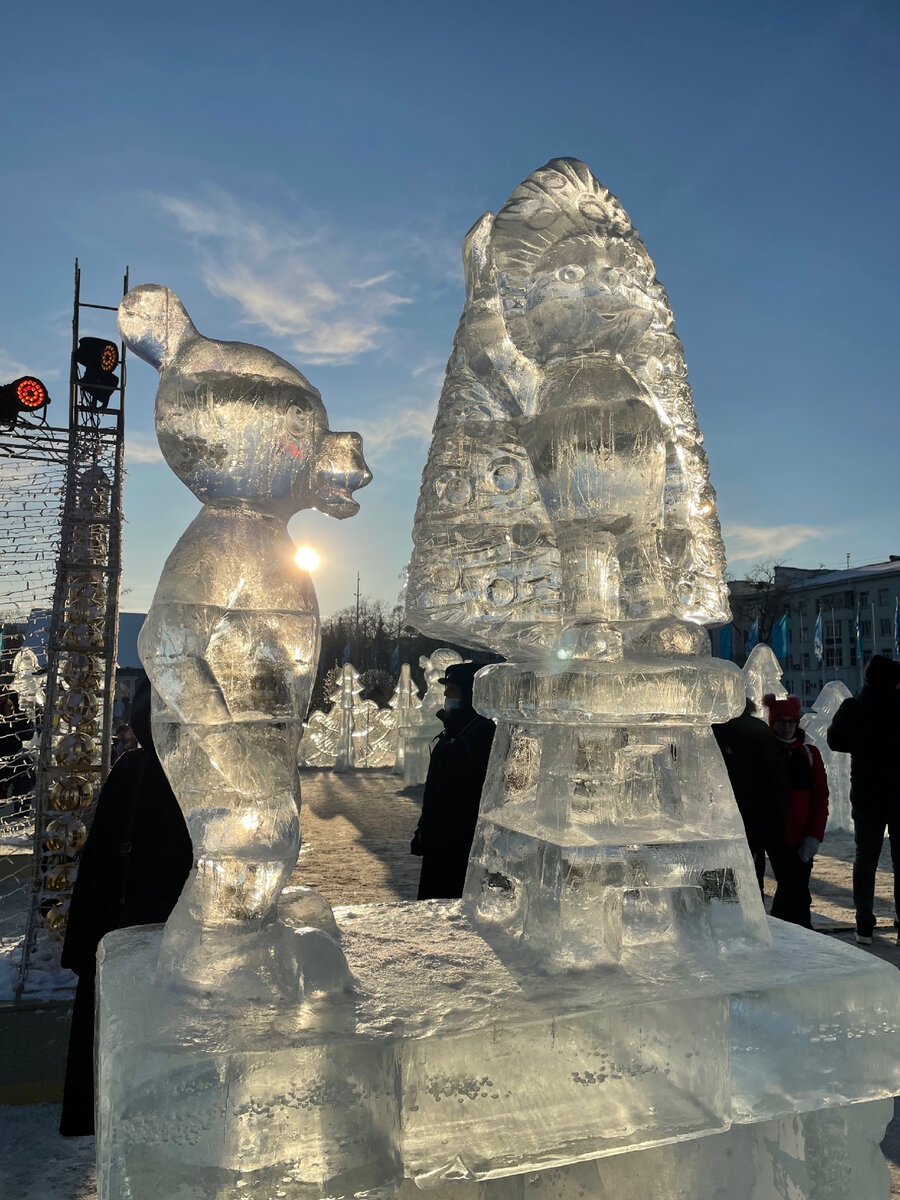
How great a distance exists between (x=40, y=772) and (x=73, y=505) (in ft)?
4.68

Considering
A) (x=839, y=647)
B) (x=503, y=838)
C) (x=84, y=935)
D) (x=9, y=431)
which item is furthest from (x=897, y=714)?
(x=839, y=647)

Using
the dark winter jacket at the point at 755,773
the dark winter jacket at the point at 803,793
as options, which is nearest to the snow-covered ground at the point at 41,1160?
the dark winter jacket at the point at 755,773

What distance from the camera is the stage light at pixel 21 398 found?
17.7 ft

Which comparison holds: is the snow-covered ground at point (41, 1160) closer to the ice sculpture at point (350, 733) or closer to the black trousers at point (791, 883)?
the black trousers at point (791, 883)

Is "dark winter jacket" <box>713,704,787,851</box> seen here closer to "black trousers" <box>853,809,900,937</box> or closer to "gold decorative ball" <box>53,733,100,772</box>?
"black trousers" <box>853,809,900,937</box>

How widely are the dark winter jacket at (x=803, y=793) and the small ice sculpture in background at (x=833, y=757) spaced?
449cm

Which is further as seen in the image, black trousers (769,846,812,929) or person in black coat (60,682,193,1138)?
black trousers (769,846,812,929)

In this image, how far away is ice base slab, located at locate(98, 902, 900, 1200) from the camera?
1082 millimetres

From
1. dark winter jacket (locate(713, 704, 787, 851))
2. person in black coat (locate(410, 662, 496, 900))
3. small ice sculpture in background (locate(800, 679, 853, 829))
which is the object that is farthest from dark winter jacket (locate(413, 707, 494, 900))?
small ice sculpture in background (locate(800, 679, 853, 829))

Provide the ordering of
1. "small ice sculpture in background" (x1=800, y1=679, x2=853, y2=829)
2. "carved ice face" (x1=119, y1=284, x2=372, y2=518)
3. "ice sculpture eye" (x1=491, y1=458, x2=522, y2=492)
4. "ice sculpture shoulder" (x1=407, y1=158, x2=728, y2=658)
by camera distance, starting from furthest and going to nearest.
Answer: "small ice sculpture in background" (x1=800, y1=679, x2=853, y2=829)
"ice sculpture eye" (x1=491, y1=458, x2=522, y2=492)
"ice sculpture shoulder" (x1=407, y1=158, x2=728, y2=658)
"carved ice face" (x1=119, y1=284, x2=372, y2=518)

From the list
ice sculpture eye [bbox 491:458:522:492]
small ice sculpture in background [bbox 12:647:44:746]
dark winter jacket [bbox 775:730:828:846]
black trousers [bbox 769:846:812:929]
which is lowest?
black trousers [bbox 769:846:812:929]

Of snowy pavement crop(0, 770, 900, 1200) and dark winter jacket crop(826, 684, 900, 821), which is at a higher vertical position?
dark winter jacket crop(826, 684, 900, 821)

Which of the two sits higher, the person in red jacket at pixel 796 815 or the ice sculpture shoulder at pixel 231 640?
the ice sculpture shoulder at pixel 231 640

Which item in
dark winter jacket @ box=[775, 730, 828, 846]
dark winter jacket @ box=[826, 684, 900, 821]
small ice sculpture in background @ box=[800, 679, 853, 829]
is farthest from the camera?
small ice sculpture in background @ box=[800, 679, 853, 829]
